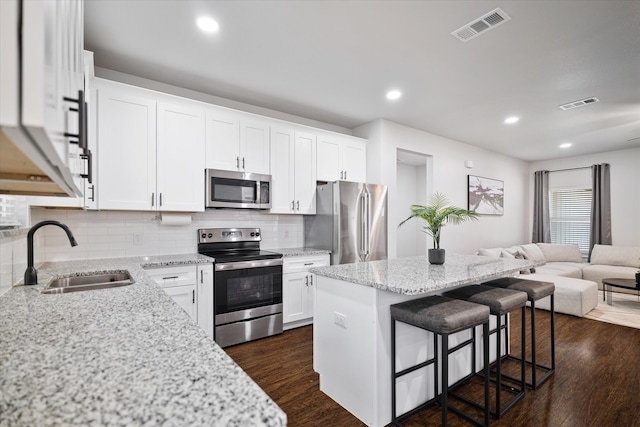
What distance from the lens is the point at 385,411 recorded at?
1925 millimetres

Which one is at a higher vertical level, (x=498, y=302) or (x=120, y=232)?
(x=120, y=232)

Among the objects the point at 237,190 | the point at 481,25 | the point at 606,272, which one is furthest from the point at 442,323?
the point at 606,272

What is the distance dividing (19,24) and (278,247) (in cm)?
378

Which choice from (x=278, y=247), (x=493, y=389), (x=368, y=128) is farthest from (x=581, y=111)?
(x=278, y=247)

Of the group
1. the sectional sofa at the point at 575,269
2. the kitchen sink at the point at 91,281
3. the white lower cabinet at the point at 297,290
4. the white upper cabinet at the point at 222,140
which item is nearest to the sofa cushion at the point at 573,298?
the sectional sofa at the point at 575,269

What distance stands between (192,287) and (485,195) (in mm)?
5605

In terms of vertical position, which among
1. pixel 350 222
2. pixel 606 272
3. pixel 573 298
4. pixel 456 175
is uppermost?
pixel 456 175

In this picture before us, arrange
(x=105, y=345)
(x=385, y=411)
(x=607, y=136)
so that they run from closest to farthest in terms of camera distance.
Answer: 1. (x=105, y=345)
2. (x=385, y=411)
3. (x=607, y=136)

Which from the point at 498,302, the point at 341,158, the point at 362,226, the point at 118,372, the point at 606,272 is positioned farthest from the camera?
the point at 606,272

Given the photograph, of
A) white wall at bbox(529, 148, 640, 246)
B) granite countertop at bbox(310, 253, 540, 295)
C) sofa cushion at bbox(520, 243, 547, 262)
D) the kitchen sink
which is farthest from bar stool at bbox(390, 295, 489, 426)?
white wall at bbox(529, 148, 640, 246)

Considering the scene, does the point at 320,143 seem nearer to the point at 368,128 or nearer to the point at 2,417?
the point at 368,128

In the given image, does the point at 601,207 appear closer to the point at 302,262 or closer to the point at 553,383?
the point at 553,383

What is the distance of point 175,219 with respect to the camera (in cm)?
317

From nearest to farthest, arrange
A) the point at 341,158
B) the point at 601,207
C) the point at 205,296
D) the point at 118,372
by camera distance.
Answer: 1. the point at 118,372
2. the point at 205,296
3. the point at 341,158
4. the point at 601,207
